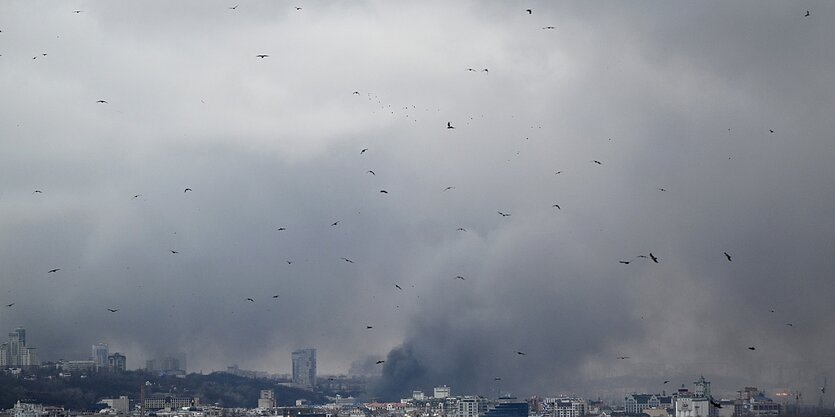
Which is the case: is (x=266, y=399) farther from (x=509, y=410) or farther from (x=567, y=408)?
(x=567, y=408)

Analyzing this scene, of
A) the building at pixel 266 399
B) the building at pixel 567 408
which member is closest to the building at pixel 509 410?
the building at pixel 567 408

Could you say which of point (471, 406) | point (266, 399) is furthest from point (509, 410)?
point (266, 399)

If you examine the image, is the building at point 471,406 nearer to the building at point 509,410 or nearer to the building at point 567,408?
the building at point 509,410

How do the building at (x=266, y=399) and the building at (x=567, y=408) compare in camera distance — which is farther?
the building at (x=266, y=399)

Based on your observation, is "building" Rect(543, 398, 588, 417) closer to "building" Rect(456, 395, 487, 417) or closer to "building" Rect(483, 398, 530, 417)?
"building" Rect(483, 398, 530, 417)

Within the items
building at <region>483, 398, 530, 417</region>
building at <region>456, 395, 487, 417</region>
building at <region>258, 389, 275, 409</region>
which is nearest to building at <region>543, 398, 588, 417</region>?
building at <region>483, 398, 530, 417</region>

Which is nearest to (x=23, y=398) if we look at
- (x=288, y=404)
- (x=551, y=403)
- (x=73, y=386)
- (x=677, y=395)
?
(x=73, y=386)
